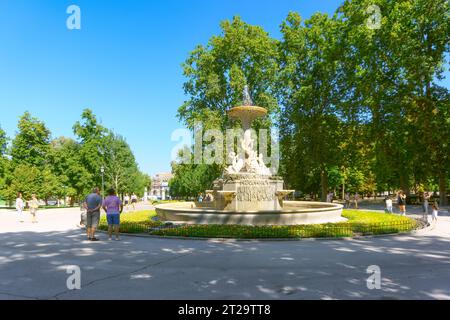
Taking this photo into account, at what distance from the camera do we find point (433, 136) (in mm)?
31031

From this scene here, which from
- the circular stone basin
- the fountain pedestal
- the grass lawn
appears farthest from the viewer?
the fountain pedestal

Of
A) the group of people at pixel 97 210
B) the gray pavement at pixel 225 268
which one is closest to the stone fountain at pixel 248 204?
the gray pavement at pixel 225 268

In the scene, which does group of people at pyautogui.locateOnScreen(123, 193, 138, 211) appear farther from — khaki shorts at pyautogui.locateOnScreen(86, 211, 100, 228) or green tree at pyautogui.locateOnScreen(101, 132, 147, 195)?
khaki shorts at pyautogui.locateOnScreen(86, 211, 100, 228)

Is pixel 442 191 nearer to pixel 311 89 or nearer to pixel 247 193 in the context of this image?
pixel 311 89

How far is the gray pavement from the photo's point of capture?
19.5 feet

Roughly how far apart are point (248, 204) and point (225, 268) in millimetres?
11641

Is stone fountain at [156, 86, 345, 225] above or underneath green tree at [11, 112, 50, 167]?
underneath

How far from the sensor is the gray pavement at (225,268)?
5.96m

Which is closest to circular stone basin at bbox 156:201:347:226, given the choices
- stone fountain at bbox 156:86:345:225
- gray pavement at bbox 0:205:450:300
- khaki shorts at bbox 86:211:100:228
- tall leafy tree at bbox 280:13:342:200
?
stone fountain at bbox 156:86:345:225

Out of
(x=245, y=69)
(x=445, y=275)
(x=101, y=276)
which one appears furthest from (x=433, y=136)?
(x=101, y=276)

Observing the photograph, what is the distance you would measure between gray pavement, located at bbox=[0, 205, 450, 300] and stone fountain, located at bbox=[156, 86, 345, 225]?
3.26 metres

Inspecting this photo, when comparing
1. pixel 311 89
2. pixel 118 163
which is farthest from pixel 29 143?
pixel 311 89

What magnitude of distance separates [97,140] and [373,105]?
137 ft

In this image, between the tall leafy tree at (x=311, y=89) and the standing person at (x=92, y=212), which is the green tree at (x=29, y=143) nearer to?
the tall leafy tree at (x=311, y=89)
